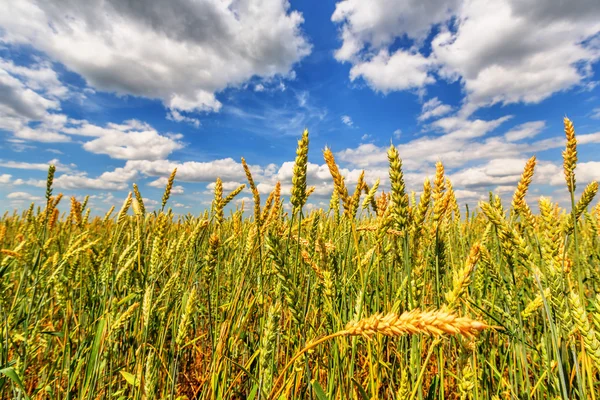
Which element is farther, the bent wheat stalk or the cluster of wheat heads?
the cluster of wheat heads

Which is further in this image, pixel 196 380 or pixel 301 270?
pixel 301 270

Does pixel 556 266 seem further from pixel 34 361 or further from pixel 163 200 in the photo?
pixel 34 361

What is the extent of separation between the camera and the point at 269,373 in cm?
129

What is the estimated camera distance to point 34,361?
235 cm

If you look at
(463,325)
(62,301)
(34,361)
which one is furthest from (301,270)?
(463,325)

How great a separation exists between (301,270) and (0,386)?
184 cm

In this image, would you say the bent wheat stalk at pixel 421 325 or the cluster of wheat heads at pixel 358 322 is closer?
the bent wheat stalk at pixel 421 325

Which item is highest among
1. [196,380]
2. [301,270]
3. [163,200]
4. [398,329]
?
[163,200]

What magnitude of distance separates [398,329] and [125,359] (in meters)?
2.20

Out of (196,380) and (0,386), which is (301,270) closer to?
(196,380)

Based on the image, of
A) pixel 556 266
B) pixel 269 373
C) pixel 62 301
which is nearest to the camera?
pixel 556 266

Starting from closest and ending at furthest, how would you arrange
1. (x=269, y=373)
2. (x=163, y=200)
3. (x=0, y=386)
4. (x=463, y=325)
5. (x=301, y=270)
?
1. (x=463, y=325)
2. (x=269, y=373)
3. (x=0, y=386)
4. (x=163, y=200)
5. (x=301, y=270)

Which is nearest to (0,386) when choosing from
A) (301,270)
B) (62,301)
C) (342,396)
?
(62,301)

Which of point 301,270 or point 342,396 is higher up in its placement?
point 301,270
